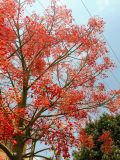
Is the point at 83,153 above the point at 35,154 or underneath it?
above

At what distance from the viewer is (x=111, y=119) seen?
3192 centimetres

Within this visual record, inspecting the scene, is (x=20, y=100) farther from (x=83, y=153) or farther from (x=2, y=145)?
(x=83, y=153)

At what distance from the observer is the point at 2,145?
858 inches

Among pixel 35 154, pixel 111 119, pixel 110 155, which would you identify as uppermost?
pixel 111 119

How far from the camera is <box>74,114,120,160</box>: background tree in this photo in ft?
96.9

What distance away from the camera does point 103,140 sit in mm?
30969

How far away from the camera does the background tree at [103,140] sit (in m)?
29.5

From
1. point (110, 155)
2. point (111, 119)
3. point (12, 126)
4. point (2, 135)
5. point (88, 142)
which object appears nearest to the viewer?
point (2, 135)

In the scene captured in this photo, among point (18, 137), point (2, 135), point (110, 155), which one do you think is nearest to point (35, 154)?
point (18, 137)

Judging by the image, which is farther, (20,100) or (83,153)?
(83,153)

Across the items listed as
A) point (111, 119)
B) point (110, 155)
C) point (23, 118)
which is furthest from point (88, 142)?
point (23, 118)

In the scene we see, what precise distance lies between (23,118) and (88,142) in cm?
730

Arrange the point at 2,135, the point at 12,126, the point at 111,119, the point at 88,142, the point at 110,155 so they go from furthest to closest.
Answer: the point at 111,119 < the point at 110,155 < the point at 88,142 < the point at 12,126 < the point at 2,135

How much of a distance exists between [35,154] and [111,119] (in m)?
10.9
